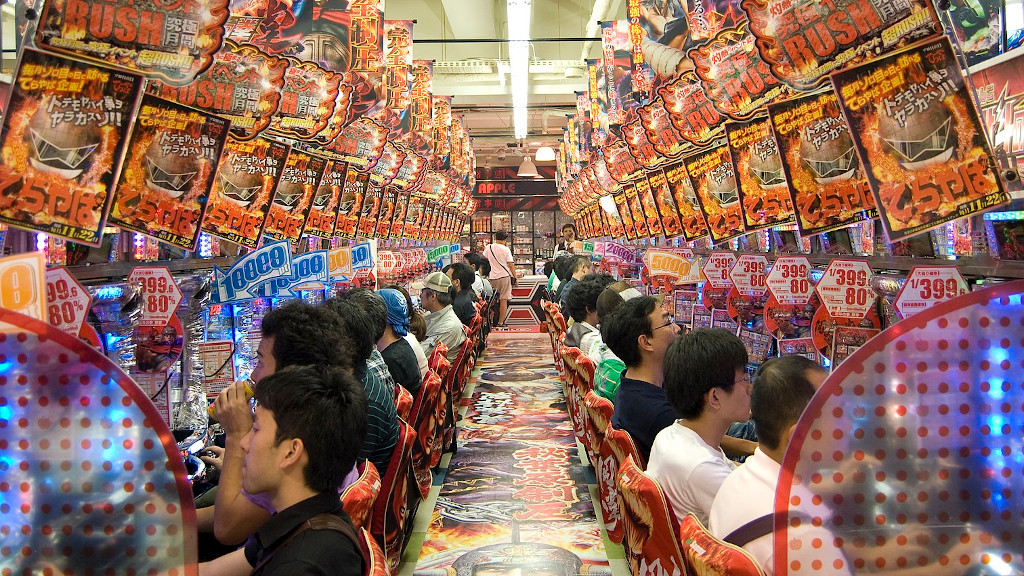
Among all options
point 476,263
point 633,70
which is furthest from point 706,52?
point 476,263

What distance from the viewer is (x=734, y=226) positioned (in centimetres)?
510

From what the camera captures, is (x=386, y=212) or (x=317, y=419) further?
(x=386, y=212)

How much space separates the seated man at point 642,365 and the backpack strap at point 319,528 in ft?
5.72

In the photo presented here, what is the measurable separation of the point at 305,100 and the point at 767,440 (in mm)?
3410

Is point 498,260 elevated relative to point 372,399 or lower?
elevated

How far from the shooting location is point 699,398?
8.43ft

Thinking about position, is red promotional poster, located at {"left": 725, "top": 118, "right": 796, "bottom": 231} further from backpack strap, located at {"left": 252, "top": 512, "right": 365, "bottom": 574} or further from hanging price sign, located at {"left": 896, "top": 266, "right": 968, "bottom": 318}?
backpack strap, located at {"left": 252, "top": 512, "right": 365, "bottom": 574}

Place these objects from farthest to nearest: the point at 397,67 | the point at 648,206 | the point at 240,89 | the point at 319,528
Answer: the point at 397,67 < the point at 648,206 < the point at 240,89 < the point at 319,528

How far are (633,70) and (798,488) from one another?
6.50 metres

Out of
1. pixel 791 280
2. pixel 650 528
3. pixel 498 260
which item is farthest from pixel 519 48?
pixel 650 528

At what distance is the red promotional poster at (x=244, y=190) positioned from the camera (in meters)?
4.04

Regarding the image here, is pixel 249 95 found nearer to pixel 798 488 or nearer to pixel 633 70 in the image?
pixel 798 488

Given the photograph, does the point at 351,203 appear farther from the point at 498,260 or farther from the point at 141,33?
the point at 498,260

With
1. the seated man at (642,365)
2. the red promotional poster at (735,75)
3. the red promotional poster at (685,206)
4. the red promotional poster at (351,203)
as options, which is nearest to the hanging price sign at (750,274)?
the red promotional poster at (735,75)
